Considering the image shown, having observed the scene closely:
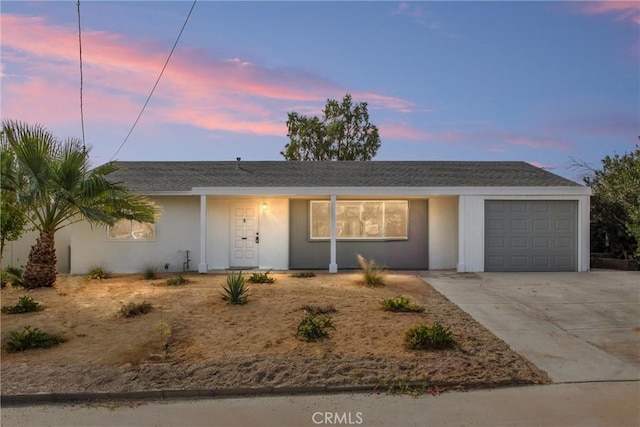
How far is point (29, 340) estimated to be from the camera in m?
6.17

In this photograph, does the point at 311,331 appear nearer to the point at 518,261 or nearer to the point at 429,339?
the point at 429,339

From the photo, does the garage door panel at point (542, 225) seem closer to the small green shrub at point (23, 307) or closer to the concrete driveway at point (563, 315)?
the concrete driveway at point (563, 315)

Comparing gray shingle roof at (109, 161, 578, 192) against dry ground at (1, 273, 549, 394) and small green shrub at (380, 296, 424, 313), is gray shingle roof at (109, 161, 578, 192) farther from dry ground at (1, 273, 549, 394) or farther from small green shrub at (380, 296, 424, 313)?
small green shrub at (380, 296, 424, 313)

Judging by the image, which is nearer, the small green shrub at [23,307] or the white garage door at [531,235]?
the small green shrub at [23,307]

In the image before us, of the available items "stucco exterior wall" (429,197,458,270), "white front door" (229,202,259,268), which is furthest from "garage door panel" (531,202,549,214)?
"white front door" (229,202,259,268)

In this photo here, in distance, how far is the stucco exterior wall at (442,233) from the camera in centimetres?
1412

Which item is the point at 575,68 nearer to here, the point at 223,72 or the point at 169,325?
the point at 223,72

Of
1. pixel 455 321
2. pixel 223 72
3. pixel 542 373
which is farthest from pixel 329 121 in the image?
pixel 542 373

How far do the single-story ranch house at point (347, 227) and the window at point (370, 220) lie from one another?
3 centimetres

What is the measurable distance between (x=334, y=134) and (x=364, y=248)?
846 inches

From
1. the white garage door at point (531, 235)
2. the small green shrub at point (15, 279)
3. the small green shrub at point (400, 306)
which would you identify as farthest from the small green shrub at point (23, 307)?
the white garage door at point (531, 235)

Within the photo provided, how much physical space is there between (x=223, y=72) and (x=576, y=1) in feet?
32.0

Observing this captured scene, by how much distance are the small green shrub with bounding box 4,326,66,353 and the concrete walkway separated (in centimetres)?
183

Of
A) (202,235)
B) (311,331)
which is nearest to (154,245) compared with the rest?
(202,235)
